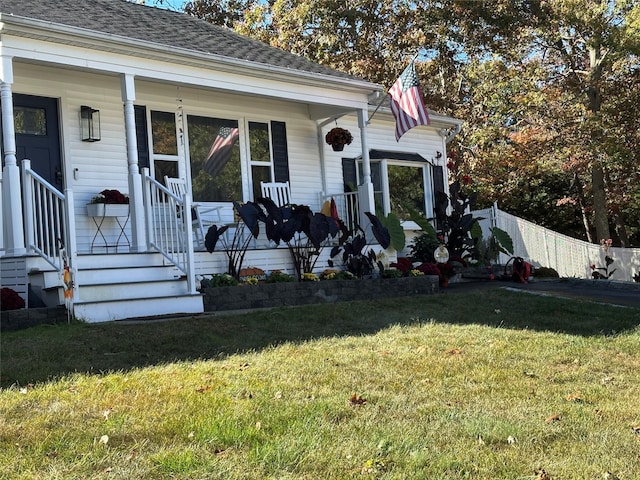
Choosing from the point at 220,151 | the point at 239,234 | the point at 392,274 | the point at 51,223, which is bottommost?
the point at 392,274

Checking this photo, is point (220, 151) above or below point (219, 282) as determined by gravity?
above

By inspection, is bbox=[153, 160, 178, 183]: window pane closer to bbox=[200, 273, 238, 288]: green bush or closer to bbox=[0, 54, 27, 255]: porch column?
bbox=[200, 273, 238, 288]: green bush

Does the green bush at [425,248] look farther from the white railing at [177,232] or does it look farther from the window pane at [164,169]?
the white railing at [177,232]

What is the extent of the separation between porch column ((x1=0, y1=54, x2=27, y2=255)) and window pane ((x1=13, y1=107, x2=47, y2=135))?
1.40 metres

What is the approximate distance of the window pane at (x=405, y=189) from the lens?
44.1ft

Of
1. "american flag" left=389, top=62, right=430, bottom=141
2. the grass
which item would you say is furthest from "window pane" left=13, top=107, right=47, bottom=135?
"american flag" left=389, top=62, right=430, bottom=141

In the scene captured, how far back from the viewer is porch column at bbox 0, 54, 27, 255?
7.20m

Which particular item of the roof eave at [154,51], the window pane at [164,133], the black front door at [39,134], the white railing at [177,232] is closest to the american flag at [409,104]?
the roof eave at [154,51]

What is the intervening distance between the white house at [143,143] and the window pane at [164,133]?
2cm

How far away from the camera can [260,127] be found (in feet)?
36.7

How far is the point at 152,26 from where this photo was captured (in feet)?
32.6

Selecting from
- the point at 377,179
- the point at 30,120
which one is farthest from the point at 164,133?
the point at 377,179

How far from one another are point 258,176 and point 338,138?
5.00ft

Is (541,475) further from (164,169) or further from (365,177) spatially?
(365,177)
